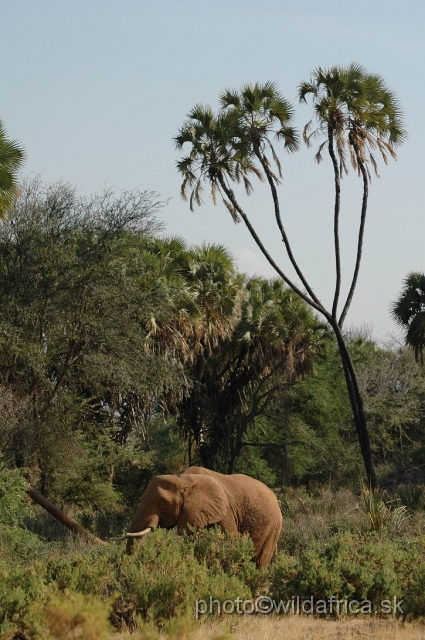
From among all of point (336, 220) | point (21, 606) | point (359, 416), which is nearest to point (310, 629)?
point (21, 606)

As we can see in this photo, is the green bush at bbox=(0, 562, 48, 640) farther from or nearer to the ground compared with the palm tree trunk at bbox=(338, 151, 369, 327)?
nearer to the ground

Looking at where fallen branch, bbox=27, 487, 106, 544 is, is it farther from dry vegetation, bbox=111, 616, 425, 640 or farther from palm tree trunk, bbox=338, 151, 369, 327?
dry vegetation, bbox=111, 616, 425, 640

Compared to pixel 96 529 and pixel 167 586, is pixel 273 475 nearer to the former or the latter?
pixel 96 529

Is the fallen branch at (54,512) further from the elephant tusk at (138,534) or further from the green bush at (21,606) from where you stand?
the green bush at (21,606)

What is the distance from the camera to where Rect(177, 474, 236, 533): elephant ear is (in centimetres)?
1237

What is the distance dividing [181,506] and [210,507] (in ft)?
1.44

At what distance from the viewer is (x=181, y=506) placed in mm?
12422

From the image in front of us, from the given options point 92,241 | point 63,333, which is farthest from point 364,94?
point 63,333

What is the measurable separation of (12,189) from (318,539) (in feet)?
33.9

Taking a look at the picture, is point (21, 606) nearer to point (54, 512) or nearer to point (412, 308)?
point (54, 512)

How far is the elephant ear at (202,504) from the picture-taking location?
12367 mm

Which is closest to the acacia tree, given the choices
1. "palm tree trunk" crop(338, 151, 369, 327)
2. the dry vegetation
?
"palm tree trunk" crop(338, 151, 369, 327)

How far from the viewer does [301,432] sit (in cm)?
3666

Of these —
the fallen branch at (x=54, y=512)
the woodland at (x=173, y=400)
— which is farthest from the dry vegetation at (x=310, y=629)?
the fallen branch at (x=54, y=512)
